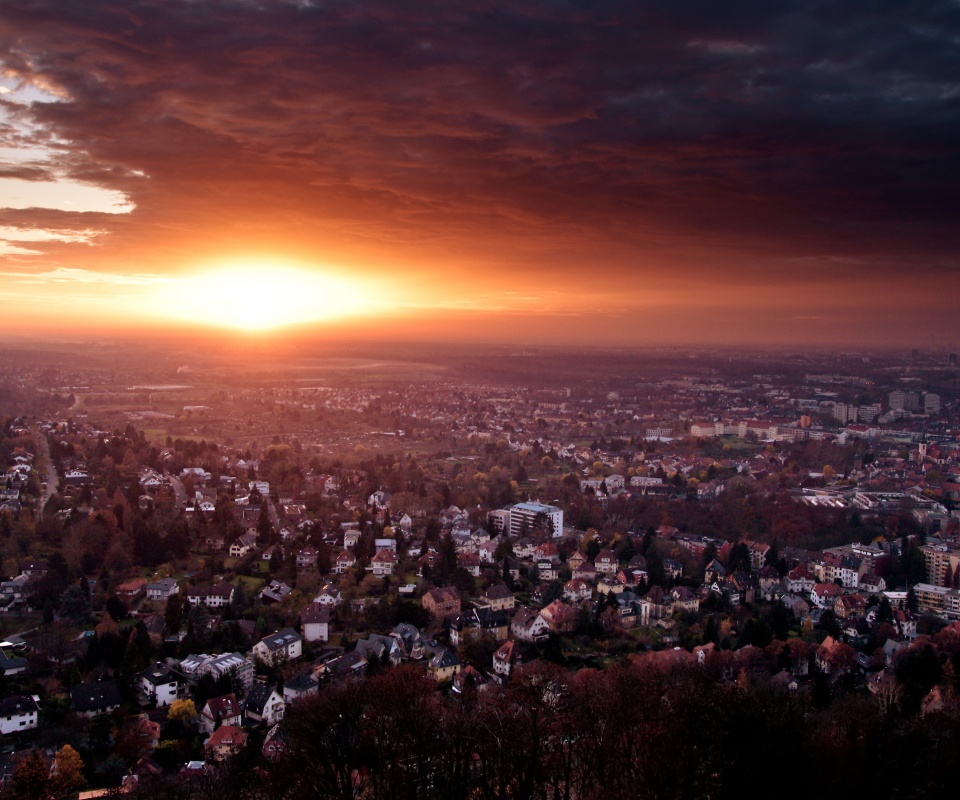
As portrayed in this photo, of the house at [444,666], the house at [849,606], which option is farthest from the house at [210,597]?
the house at [849,606]

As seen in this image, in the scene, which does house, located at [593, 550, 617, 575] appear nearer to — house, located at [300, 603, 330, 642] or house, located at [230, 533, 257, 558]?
house, located at [300, 603, 330, 642]

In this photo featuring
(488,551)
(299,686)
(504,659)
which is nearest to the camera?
(299,686)

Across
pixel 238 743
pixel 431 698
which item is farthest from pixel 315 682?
pixel 431 698

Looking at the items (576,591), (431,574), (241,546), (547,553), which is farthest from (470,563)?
(241,546)

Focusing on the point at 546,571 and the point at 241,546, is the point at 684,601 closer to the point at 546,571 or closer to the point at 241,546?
the point at 546,571

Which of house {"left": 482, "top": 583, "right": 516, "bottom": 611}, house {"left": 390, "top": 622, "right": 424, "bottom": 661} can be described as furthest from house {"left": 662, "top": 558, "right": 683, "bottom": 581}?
house {"left": 390, "top": 622, "right": 424, "bottom": 661}
